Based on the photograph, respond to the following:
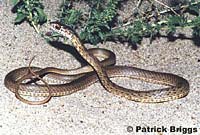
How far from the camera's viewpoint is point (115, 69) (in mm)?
5449

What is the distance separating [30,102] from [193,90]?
63.9 inches

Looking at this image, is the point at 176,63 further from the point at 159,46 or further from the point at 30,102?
the point at 30,102

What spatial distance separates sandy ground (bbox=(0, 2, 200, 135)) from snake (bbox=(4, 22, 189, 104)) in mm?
63

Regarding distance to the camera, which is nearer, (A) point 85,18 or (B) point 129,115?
(B) point 129,115

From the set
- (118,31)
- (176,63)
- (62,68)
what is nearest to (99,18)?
(118,31)

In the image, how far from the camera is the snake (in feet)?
15.9

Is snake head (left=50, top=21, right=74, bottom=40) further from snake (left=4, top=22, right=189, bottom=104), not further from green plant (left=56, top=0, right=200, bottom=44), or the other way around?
green plant (left=56, top=0, right=200, bottom=44)

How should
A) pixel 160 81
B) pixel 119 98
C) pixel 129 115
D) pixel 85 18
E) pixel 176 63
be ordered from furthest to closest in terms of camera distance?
pixel 85 18 → pixel 176 63 → pixel 160 81 → pixel 119 98 → pixel 129 115

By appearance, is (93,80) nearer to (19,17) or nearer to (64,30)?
(64,30)

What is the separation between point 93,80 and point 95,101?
0.41 meters

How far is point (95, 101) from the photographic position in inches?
191

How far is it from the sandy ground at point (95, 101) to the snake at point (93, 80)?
2.5 inches

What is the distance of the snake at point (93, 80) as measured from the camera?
4.84 meters

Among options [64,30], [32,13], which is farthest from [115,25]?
[64,30]
